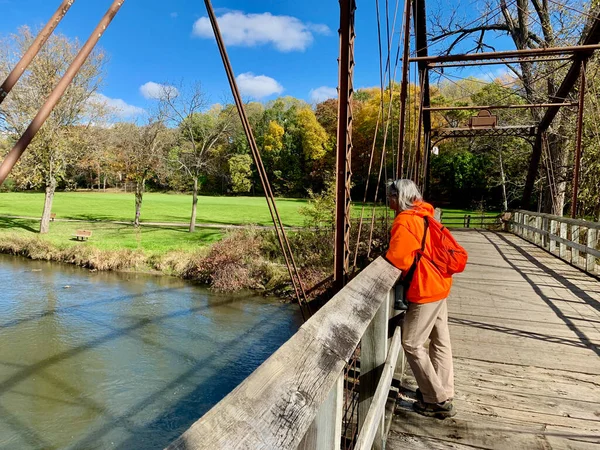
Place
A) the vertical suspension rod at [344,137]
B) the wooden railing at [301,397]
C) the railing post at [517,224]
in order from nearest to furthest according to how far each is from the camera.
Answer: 1. the wooden railing at [301,397]
2. the vertical suspension rod at [344,137]
3. the railing post at [517,224]

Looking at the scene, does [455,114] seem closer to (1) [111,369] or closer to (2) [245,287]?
(2) [245,287]

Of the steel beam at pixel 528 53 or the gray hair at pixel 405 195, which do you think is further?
the steel beam at pixel 528 53

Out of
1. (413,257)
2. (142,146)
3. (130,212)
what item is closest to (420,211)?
(413,257)

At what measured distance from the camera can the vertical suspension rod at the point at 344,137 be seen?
3.31m

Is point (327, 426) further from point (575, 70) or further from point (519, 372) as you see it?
point (575, 70)

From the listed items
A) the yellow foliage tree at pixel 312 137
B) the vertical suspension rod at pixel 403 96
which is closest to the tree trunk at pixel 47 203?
the vertical suspension rod at pixel 403 96

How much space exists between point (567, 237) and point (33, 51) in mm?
13460

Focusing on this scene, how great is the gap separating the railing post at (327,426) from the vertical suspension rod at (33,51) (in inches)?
50.3

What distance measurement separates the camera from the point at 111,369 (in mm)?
9562

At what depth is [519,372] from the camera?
3521 millimetres

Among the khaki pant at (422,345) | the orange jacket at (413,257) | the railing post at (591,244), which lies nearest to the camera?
the orange jacket at (413,257)

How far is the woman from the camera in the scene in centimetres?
254

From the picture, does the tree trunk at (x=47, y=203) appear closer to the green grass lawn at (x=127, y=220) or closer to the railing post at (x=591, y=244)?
the green grass lawn at (x=127, y=220)

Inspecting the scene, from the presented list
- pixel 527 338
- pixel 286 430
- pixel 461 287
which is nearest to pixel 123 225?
pixel 461 287
